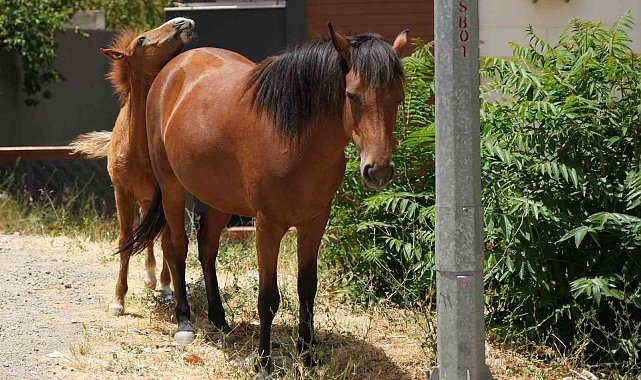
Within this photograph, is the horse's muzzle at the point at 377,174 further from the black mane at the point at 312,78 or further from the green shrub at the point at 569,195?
the green shrub at the point at 569,195

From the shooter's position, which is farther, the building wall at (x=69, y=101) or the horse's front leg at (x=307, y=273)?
the building wall at (x=69, y=101)

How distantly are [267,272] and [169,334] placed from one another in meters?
1.38

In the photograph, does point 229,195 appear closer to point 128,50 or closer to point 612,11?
point 128,50

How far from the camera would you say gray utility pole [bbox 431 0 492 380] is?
14.5 feet

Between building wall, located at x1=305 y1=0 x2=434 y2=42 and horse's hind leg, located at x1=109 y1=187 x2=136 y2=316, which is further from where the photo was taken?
building wall, located at x1=305 y1=0 x2=434 y2=42

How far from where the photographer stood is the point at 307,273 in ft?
19.2

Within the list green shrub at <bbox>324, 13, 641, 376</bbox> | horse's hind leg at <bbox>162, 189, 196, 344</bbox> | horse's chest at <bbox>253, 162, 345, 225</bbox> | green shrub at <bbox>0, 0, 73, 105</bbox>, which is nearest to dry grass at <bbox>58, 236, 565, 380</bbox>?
horse's hind leg at <bbox>162, 189, 196, 344</bbox>

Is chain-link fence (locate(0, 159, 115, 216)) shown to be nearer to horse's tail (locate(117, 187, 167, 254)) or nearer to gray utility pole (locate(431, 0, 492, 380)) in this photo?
horse's tail (locate(117, 187, 167, 254))

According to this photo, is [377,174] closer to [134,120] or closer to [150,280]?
[134,120]

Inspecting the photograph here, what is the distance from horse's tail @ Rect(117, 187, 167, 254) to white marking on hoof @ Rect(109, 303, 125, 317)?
44cm

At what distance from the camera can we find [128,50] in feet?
23.6

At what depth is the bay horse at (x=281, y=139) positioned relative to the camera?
4957 mm

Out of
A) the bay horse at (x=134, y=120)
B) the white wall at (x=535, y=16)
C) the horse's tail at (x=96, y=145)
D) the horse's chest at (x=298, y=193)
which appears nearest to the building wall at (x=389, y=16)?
the white wall at (x=535, y=16)

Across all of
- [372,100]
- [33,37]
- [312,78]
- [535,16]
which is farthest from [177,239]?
[33,37]
